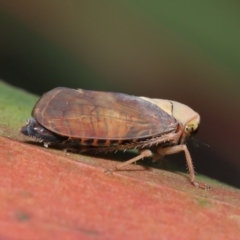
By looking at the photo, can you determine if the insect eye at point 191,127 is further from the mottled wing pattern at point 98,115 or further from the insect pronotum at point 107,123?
the mottled wing pattern at point 98,115

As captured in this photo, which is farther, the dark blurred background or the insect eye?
the dark blurred background

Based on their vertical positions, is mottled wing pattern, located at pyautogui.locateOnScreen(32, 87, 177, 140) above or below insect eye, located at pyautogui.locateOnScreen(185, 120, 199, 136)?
above

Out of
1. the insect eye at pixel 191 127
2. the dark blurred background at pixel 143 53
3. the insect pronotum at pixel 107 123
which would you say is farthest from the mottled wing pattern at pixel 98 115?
the dark blurred background at pixel 143 53

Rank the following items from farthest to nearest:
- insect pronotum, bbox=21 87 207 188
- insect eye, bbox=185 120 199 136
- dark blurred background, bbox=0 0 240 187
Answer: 1. dark blurred background, bbox=0 0 240 187
2. insect eye, bbox=185 120 199 136
3. insect pronotum, bbox=21 87 207 188

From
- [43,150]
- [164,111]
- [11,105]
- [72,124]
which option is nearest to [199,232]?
[43,150]

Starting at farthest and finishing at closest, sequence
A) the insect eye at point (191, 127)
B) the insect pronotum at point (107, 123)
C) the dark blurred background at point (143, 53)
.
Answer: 1. the dark blurred background at point (143, 53)
2. the insect eye at point (191, 127)
3. the insect pronotum at point (107, 123)

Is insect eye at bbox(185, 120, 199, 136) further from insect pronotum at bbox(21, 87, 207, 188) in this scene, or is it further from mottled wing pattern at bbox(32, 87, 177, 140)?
mottled wing pattern at bbox(32, 87, 177, 140)

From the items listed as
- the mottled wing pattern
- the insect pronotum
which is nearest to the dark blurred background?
the insect pronotum
